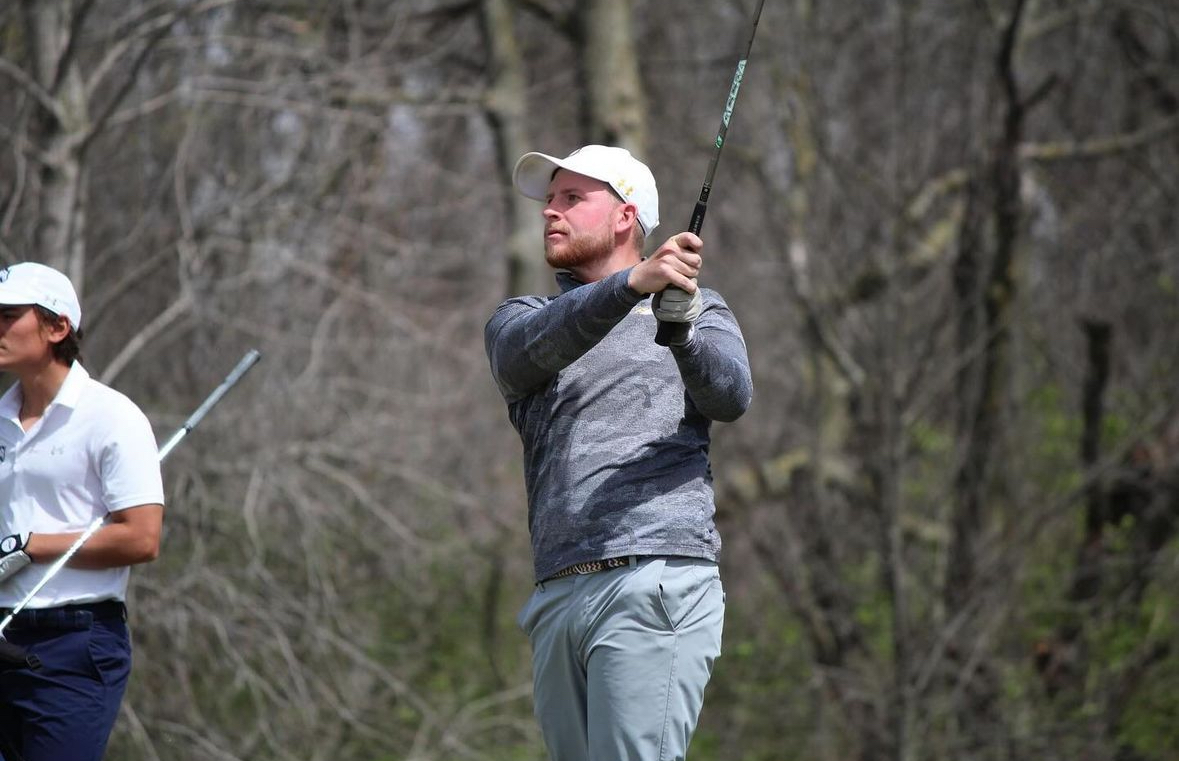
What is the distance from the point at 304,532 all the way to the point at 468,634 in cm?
328

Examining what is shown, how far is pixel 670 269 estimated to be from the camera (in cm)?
252

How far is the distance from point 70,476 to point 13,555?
197 mm

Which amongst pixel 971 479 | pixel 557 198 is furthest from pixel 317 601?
pixel 557 198

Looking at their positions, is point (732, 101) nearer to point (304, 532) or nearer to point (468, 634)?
point (304, 532)

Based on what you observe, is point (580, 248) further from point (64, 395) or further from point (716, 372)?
point (64, 395)

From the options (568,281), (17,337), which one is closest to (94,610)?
(17,337)

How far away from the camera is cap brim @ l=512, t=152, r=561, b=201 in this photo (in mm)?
3098

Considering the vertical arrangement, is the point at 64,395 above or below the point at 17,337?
below

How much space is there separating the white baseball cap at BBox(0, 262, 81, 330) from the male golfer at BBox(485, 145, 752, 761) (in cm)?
95

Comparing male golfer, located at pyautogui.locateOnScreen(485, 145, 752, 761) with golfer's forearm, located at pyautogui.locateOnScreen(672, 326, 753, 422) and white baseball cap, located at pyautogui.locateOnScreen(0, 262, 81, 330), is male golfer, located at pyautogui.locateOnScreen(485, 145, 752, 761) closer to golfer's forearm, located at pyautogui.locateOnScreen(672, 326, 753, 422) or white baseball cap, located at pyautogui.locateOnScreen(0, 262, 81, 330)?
golfer's forearm, located at pyautogui.locateOnScreen(672, 326, 753, 422)

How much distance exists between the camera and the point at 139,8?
6.47 meters

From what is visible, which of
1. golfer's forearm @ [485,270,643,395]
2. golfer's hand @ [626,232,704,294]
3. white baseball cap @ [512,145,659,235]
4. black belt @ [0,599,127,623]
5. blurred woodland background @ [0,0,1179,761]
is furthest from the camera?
blurred woodland background @ [0,0,1179,761]

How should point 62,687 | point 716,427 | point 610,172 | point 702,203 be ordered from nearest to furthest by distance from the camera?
point 702,203 → point 610,172 → point 62,687 → point 716,427

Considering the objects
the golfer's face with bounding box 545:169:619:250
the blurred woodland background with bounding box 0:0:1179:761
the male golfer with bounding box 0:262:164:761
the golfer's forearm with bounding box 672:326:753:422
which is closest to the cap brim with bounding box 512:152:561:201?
the golfer's face with bounding box 545:169:619:250
